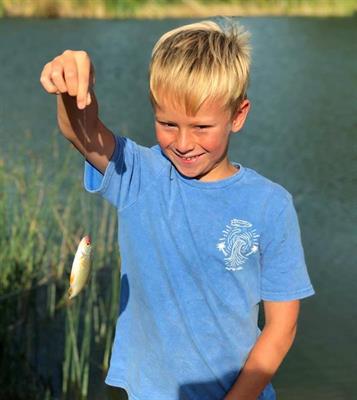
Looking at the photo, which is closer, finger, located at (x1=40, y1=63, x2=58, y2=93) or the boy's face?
finger, located at (x1=40, y1=63, x2=58, y2=93)

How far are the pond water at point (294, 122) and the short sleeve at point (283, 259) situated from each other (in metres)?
2.63

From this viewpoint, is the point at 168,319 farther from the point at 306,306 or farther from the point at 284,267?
the point at 306,306

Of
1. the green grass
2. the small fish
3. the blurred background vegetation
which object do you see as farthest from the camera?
the blurred background vegetation

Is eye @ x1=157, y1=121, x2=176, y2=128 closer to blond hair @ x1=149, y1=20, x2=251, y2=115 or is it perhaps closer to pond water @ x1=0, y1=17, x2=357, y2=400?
blond hair @ x1=149, y1=20, x2=251, y2=115

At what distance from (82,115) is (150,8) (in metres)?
17.1

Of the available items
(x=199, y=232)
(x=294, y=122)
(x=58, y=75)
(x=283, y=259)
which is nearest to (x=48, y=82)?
(x=58, y=75)

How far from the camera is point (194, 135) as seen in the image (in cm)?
190

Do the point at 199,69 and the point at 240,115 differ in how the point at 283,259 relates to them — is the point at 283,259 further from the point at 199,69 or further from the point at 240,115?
the point at 199,69

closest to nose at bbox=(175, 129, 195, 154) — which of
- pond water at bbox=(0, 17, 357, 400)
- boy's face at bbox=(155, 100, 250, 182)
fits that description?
boy's face at bbox=(155, 100, 250, 182)

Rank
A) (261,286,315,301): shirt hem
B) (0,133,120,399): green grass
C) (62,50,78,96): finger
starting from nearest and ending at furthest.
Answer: (62,50,78,96): finger → (261,286,315,301): shirt hem → (0,133,120,399): green grass

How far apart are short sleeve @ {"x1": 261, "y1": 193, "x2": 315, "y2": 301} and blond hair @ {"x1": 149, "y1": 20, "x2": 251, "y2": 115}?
0.26 m

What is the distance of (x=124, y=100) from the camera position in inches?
392

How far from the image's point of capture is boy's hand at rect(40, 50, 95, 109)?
1.67 m

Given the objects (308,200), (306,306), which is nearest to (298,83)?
(308,200)
